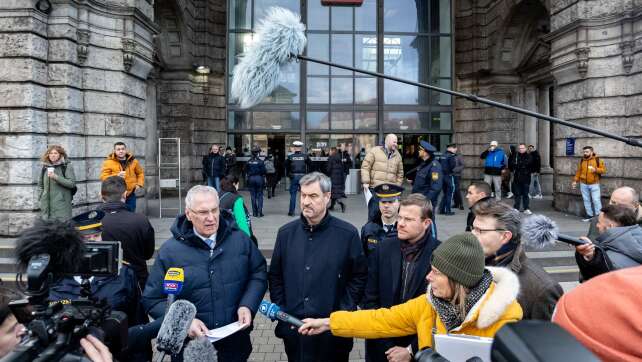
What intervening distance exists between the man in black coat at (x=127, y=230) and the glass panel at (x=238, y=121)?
14476 mm

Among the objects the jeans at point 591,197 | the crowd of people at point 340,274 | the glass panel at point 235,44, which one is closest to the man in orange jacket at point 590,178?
the jeans at point 591,197

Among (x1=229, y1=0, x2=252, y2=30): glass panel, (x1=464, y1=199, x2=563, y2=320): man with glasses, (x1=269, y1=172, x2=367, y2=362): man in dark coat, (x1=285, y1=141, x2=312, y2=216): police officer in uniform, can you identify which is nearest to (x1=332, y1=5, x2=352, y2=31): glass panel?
(x1=229, y1=0, x2=252, y2=30): glass panel

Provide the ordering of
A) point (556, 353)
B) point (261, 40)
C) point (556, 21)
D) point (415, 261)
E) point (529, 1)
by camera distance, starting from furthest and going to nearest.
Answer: point (529, 1) < point (556, 21) < point (261, 40) < point (415, 261) < point (556, 353)

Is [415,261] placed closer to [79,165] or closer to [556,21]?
[79,165]

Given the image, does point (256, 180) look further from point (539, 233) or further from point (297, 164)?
point (539, 233)

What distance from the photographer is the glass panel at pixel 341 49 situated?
60.7ft

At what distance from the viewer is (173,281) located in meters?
2.59

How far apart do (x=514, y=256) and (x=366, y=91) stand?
1672 cm

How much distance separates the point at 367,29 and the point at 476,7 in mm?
4587

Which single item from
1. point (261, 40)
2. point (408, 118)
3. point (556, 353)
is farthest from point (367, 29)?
point (556, 353)

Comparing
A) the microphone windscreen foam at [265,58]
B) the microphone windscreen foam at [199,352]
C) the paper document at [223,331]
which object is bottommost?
the paper document at [223,331]

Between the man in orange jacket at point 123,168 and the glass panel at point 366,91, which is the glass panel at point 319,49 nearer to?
the glass panel at point 366,91

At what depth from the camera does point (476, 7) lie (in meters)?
18.1

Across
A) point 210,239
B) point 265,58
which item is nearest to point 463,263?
point 210,239
